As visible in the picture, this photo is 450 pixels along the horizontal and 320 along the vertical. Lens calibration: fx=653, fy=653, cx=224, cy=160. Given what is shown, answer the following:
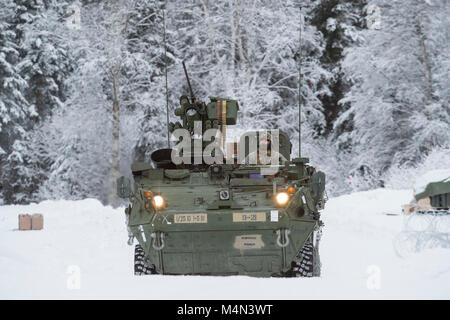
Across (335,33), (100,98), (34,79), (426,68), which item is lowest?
(100,98)

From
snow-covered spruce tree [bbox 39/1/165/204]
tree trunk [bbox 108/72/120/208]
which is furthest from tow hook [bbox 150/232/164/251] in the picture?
snow-covered spruce tree [bbox 39/1/165/204]

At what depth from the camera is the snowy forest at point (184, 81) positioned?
83.2 ft

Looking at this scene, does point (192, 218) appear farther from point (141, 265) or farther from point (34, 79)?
point (34, 79)

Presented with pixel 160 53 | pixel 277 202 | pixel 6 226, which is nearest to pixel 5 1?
pixel 160 53

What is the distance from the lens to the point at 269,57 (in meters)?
26.7

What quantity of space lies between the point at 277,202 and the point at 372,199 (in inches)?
457

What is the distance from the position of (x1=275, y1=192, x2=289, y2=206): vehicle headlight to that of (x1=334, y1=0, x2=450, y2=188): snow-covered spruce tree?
17362 mm

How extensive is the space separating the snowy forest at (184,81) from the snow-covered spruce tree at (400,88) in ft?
0.18

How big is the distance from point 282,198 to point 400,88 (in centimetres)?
1925

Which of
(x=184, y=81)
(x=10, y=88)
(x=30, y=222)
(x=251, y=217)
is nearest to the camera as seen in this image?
(x=251, y=217)

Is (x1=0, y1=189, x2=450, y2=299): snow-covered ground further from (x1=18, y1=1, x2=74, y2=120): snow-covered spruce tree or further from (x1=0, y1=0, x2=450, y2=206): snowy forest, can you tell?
(x1=18, y1=1, x2=74, y2=120): snow-covered spruce tree

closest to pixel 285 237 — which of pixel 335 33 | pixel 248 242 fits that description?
pixel 248 242

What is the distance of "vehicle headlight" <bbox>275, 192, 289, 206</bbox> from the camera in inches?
297

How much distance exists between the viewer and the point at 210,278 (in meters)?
6.96
